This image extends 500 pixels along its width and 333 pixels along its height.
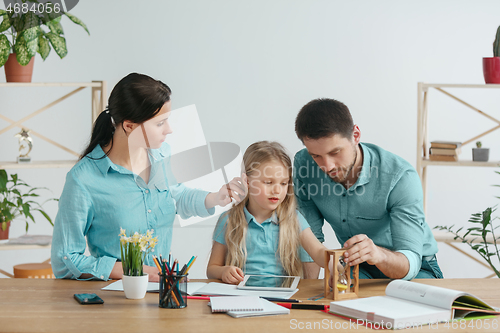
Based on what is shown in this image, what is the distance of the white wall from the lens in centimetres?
339

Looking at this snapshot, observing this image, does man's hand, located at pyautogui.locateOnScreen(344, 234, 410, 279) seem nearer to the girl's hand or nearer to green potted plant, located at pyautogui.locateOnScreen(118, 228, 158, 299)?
the girl's hand

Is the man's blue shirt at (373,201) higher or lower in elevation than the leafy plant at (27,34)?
lower

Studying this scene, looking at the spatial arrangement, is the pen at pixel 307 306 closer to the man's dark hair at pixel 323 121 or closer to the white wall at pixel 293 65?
the man's dark hair at pixel 323 121

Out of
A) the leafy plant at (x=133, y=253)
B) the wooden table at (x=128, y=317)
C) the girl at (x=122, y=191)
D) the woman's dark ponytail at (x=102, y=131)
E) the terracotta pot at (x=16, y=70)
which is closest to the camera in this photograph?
the wooden table at (x=128, y=317)

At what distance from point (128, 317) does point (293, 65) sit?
2.50 metres

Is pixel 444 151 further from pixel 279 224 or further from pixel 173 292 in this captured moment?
pixel 173 292

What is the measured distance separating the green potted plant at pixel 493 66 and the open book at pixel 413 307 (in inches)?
77.4

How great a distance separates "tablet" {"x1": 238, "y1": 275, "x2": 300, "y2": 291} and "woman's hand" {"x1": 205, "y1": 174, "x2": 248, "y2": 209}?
0.85 feet

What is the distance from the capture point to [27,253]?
11.2 feet

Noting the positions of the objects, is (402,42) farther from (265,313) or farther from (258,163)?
(265,313)

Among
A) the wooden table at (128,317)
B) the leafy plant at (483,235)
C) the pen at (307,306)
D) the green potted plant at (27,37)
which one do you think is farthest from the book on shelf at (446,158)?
the green potted plant at (27,37)

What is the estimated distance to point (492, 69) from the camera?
2916 mm

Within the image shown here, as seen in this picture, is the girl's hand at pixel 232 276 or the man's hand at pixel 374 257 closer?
the man's hand at pixel 374 257

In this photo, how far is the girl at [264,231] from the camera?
1.81 meters
